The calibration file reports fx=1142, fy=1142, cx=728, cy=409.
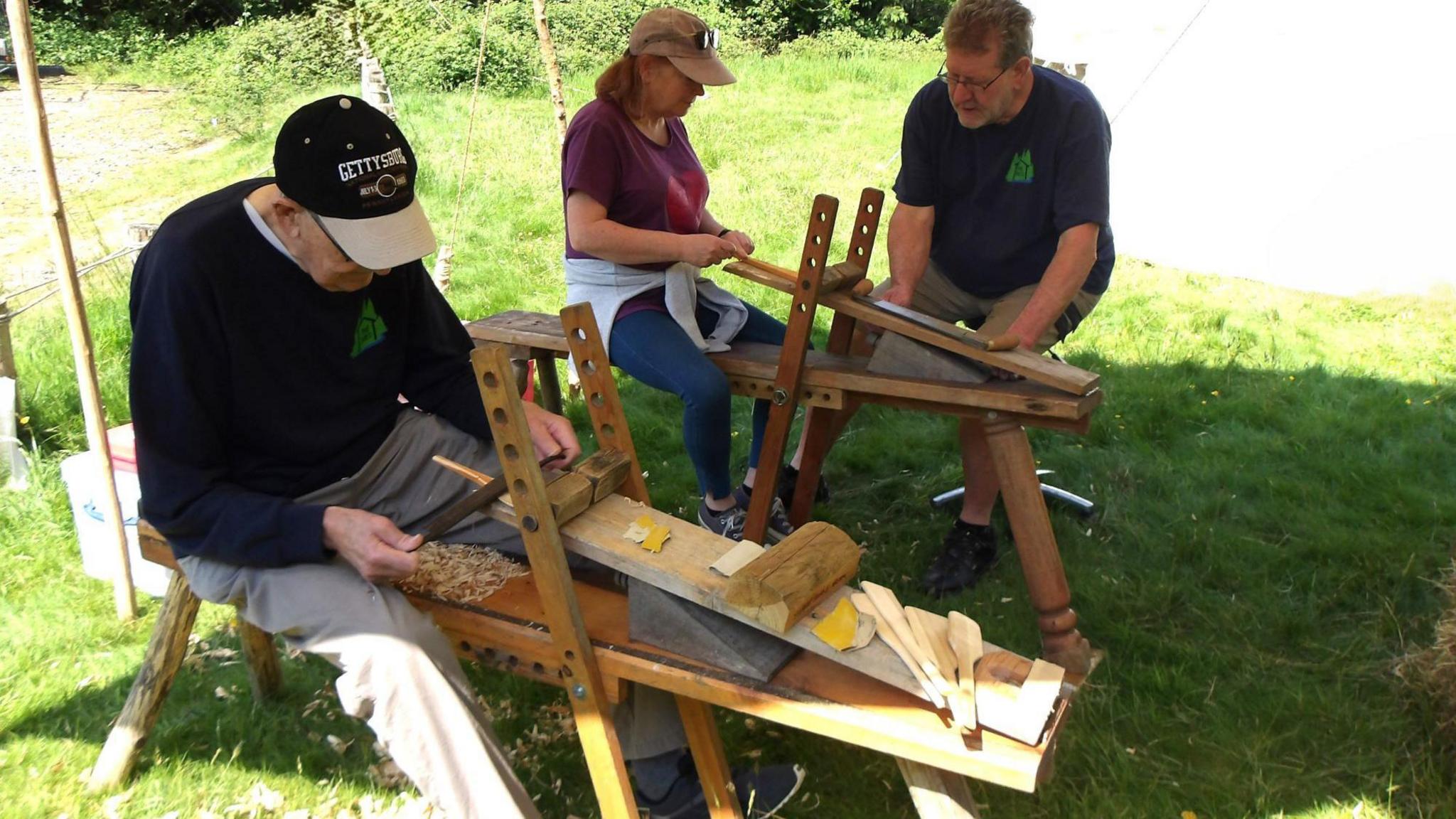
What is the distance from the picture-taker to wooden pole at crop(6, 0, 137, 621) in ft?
10.0

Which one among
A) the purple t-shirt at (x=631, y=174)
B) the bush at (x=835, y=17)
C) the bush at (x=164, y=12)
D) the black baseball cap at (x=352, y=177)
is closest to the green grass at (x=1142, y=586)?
the purple t-shirt at (x=631, y=174)

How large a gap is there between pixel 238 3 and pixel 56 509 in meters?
20.1

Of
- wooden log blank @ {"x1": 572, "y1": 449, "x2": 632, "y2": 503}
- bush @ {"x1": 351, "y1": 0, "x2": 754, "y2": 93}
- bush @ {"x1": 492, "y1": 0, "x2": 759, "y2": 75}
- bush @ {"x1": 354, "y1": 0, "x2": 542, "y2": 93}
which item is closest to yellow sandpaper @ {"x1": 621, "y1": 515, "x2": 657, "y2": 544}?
wooden log blank @ {"x1": 572, "y1": 449, "x2": 632, "y2": 503}

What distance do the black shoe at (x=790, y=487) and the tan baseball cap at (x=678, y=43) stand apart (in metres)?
1.41

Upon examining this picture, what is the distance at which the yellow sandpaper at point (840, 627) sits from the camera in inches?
81.1

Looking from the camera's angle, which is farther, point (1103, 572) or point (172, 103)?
point (172, 103)

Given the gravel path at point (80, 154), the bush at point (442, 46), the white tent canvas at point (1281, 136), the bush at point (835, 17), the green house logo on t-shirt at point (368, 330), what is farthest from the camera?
the bush at point (835, 17)

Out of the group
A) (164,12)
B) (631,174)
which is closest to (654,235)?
(631,174)

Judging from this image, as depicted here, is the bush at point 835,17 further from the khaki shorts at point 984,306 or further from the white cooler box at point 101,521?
the white cooler box at point 101,521

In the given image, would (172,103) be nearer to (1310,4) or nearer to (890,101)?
(890,101)

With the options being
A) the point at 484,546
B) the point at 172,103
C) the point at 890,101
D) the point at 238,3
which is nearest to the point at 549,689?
the point at 484,546

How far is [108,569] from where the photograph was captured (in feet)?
11.8

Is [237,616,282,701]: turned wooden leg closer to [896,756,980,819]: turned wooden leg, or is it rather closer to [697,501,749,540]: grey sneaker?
[697,501,749,540]: grey sneaker

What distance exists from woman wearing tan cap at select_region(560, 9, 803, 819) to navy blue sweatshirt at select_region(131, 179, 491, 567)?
2.90ft
